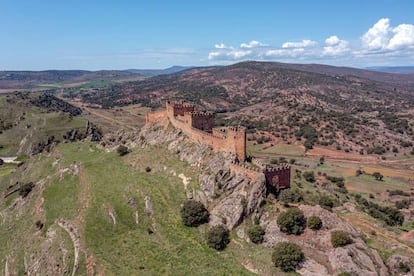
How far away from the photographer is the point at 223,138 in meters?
58.1

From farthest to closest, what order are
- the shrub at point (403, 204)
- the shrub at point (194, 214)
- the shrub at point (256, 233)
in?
1. the shrub at point (403, 204)
2. the shrub at point (194, 214)
3. the shrub at point (256, 233)

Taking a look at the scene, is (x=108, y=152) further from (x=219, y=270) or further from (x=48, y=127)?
(x=48, y=127)

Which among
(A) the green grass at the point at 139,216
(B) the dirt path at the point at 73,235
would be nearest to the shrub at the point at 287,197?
(A) the green grass at the point at 139,216

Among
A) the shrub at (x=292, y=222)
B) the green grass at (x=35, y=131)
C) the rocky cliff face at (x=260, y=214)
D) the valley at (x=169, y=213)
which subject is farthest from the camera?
the green grass at (x=35, y=131)

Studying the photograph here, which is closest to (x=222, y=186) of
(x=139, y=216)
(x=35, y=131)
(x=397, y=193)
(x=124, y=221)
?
→ (x=139, y=216)

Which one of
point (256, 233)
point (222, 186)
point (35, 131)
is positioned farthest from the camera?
point (35, 131)

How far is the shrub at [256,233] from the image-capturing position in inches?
1774

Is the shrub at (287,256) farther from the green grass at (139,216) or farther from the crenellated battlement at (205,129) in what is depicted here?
the crenellated battlement at (205,129)

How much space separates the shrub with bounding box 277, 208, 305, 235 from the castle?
7.74 m

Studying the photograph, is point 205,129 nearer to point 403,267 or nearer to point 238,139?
point 238,139

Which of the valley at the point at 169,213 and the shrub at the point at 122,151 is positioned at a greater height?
the shrub at the point at 122,151

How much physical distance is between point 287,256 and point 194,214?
15.3m

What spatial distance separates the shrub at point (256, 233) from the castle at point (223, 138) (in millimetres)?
7977

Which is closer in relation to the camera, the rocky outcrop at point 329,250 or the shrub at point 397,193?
the rocky outcrop at point 329,250
